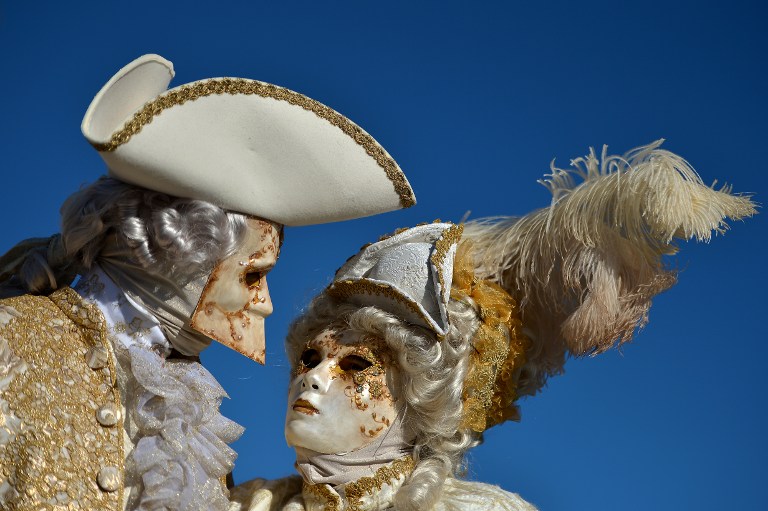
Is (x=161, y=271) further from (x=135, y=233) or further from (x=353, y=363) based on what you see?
(x=353, y=363)

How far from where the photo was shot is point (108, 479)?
250 centimetres

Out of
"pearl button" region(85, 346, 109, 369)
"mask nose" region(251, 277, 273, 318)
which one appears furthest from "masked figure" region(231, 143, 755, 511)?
"pearl button" region(85, 346, 109, 369)

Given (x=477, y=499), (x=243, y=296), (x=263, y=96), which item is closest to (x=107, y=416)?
(x=243, y=296)

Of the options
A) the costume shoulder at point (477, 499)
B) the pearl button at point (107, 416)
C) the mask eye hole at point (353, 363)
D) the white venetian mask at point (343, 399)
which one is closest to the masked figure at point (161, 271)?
the pearl button at point (107, 416)

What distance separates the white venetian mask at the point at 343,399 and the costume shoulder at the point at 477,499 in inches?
13.4

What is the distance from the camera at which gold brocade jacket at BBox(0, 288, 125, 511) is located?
240cm

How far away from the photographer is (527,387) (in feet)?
13.7

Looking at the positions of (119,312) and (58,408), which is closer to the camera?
(58,408)

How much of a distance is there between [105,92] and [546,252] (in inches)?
78.9

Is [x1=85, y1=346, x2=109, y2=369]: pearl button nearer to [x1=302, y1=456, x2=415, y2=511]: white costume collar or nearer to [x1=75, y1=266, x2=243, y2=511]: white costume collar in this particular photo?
[x1=75, y1=266, x2=243, y2=511]: white costume collar

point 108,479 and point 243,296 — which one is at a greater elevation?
point 243,296

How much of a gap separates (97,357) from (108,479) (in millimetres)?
321

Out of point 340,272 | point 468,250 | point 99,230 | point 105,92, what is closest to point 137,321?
point 99,230

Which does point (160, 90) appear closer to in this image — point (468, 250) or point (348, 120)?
point (348, 120)
